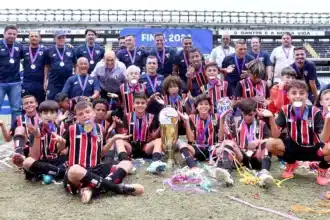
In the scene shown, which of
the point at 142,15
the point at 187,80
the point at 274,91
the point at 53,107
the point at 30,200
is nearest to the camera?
the point at 30,200

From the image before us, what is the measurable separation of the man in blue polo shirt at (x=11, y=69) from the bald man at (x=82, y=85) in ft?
4.21

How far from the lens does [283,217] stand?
3346 millimetres

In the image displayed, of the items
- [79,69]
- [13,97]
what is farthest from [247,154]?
[13,97]

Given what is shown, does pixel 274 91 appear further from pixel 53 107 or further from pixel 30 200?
pixel 30 200

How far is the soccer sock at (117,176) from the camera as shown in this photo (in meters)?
4.04

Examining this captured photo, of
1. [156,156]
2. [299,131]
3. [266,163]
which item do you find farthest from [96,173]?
[299,131]

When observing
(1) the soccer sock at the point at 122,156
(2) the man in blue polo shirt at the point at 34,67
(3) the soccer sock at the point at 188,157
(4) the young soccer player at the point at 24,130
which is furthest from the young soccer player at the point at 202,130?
(2) the man in blue polo shirt at the point at 34,67

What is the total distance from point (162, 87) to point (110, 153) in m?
1.29

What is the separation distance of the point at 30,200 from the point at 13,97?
3574 mm

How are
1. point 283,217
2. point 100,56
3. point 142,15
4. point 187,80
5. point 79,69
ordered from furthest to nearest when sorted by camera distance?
point 142,15, point 100,56, point 187,80, point 79,69, point 283,217

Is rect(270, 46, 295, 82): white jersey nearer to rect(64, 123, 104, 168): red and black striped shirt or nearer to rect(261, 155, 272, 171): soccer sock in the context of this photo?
rect(261, 155, 272, 171): soccer sock

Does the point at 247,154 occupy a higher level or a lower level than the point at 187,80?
lower

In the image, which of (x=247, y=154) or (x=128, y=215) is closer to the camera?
(x=128, y=215)

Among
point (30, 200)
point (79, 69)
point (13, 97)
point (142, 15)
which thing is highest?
point (142, 15)
